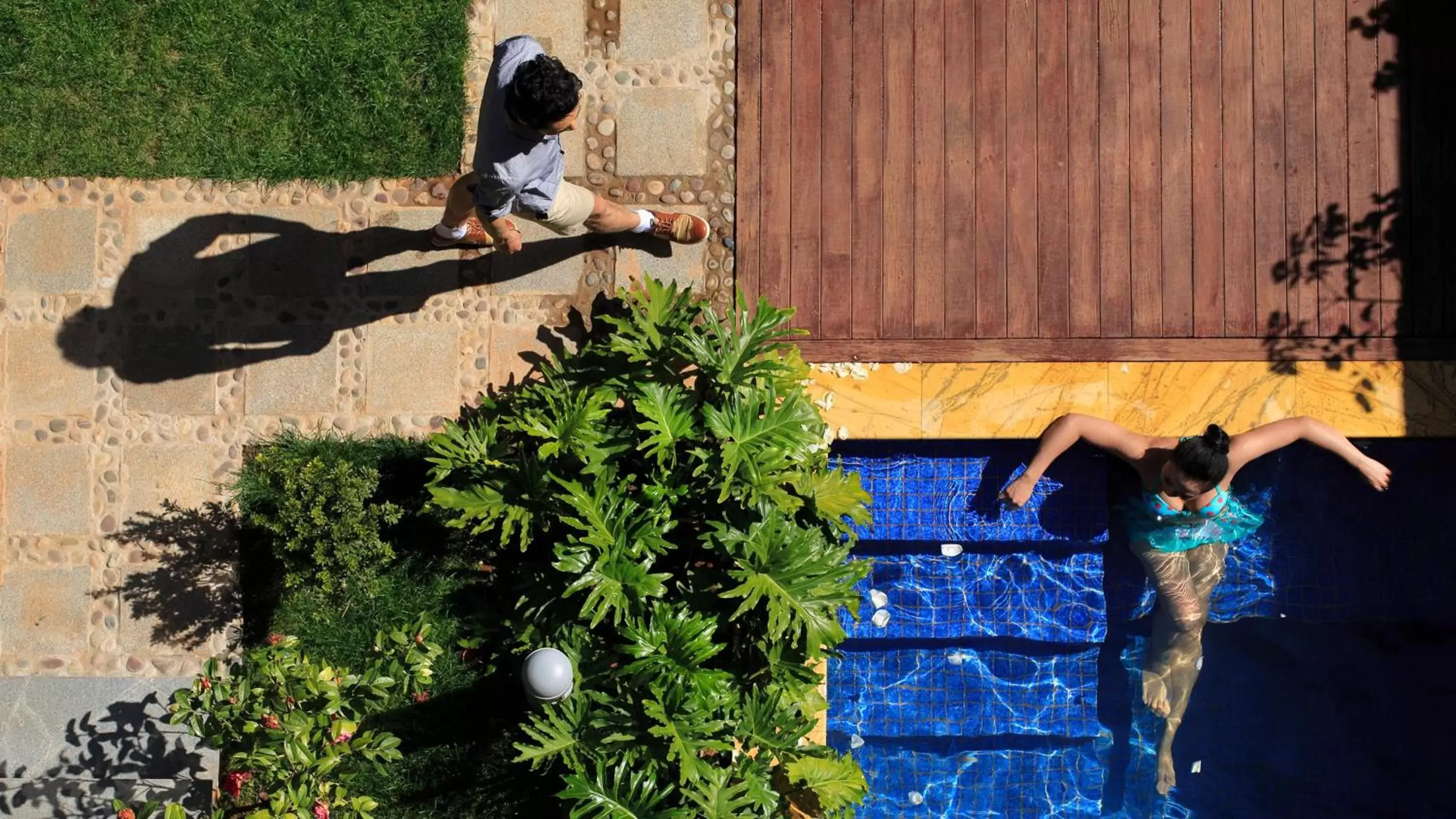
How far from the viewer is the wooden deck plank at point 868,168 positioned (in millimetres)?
5906

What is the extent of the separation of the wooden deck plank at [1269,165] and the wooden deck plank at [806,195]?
235 centimetres

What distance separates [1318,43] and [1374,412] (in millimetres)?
2014

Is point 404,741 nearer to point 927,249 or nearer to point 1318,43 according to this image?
point 927,249

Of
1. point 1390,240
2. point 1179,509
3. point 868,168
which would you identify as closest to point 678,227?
point 868,168

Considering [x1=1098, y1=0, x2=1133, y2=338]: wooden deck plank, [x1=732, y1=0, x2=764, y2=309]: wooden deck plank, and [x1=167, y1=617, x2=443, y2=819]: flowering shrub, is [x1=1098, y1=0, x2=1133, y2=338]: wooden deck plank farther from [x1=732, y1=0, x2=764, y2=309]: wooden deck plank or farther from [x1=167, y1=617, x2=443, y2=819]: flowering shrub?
[x1=167, y1=617, x2=443, y2=819]: flowering shrub

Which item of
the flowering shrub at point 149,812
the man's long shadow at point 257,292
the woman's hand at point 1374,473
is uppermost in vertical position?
the man's long shadow at point 257,292

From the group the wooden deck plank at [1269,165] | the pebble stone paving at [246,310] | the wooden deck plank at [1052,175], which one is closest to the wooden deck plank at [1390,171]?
the wooden deck plank at [1269,165]

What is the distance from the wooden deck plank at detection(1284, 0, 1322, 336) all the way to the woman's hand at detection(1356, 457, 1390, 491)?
723 millimetres

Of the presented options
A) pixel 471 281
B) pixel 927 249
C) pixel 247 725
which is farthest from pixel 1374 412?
pixel 247 725

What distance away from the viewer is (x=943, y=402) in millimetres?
5812

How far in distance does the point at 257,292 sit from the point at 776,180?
2.92m

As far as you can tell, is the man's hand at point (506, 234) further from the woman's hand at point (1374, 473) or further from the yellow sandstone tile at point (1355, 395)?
the woman's hand at point (1374, 473)

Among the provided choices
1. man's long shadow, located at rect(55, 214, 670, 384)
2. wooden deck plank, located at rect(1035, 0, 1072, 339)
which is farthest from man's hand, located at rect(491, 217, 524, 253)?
wooden deck plank, located at rect(1035, 0, 1072, 339)

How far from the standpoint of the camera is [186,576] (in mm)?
5891
